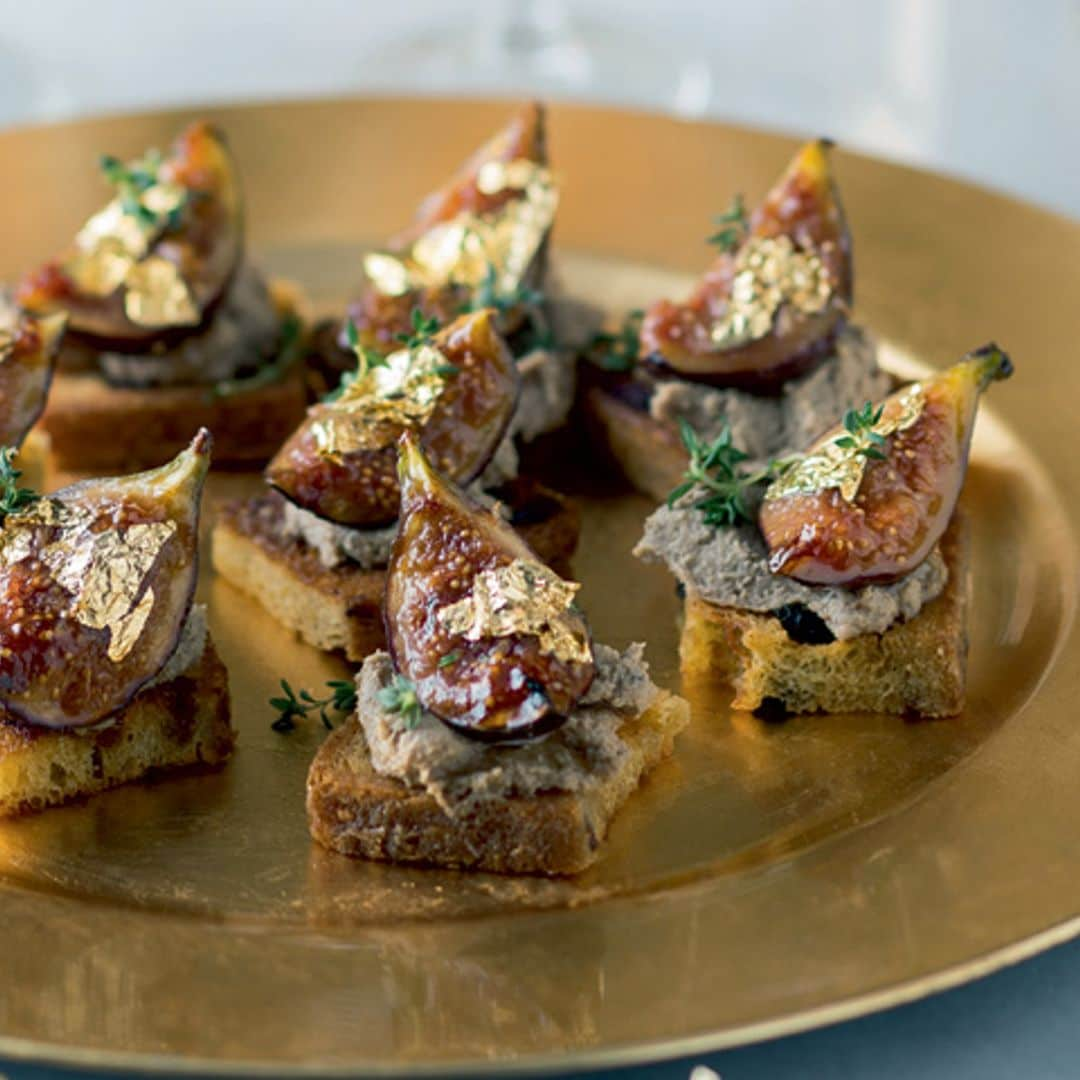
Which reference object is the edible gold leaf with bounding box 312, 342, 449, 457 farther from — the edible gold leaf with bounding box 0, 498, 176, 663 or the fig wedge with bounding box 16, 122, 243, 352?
the fig wedge with bounding box 16, 122, 243, 352

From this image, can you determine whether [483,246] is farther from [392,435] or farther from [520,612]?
[520,612]

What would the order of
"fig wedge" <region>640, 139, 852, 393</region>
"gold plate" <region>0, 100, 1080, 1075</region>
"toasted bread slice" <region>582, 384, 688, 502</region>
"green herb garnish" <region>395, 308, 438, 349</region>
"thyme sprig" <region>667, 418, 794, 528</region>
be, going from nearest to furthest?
"gold plate" <region>0, 100, 1080, 1075</region> < "thyme sprig" <region>667, 418, 794, 528</region> < "green herb garnish" <region>395, 308, 438, 349</region> < "fig wedge" <region>640, 139, 852, 393</region> < "toasted bread slice" <region>582, 384, 688, 502</region>

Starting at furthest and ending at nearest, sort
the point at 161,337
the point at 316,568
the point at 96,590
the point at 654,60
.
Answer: the point at 654,60 → the point at 161,337 → the point at 316,568 → the point at 96,590

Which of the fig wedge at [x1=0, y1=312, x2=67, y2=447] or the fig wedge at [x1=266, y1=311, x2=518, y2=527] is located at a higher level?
the fig wedge at [x1=266, y1=311, x2=518, y2=527]

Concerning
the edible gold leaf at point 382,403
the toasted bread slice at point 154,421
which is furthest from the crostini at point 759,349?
the toasted bread slice at point 154,421

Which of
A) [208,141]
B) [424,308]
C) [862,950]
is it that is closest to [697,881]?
[862,950]

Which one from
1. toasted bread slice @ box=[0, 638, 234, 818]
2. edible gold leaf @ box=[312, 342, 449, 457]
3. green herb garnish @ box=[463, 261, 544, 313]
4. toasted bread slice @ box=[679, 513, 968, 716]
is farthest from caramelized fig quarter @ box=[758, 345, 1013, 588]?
toasted bread slice @ box=[0, 638, 234, 818]

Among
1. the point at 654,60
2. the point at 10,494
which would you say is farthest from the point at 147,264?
the point at 654,60
